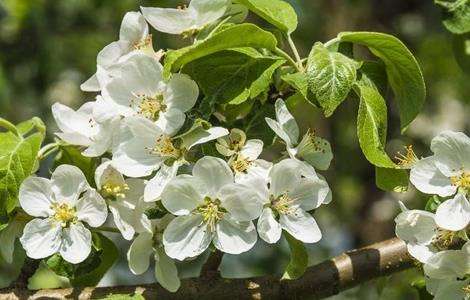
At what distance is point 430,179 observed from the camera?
1206mm

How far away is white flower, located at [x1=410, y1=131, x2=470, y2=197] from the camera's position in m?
1.19

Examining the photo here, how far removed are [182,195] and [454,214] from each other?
1.11ft

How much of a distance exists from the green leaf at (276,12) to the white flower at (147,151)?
201 mm

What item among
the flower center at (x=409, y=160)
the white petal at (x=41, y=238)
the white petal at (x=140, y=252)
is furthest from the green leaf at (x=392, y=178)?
the white petal at (x=41, y=238)

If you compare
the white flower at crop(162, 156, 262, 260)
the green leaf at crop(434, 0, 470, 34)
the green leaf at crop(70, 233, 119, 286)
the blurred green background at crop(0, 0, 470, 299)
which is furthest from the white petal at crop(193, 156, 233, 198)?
the blurred green background at crop(0, 0, 470, 299)

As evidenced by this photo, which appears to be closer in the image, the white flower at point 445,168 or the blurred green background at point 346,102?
the white flower at point 445,168

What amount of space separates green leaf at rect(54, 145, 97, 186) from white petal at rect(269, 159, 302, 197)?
278mm

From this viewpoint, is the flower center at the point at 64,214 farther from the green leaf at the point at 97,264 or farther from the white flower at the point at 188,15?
the white flower at the point at 188,15

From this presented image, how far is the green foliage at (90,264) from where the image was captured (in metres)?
1.27

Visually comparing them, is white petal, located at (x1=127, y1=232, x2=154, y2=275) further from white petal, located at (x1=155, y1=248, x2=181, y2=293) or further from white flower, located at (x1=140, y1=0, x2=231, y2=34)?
white flower, located at (x1=140, y1=0, x2=231, y2=34)

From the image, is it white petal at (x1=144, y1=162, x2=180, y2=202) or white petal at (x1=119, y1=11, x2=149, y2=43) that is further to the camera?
white petal at (x1=119, y1=11, x2=149, y2=43)

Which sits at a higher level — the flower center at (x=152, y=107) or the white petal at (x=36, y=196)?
the flower center at (x=152, y=107)

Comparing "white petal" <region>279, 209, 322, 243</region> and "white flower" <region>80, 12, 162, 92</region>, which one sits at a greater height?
"white flower" <region>80, 12, 162, 92</region>

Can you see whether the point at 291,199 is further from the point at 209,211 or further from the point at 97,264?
the point at 97,264
